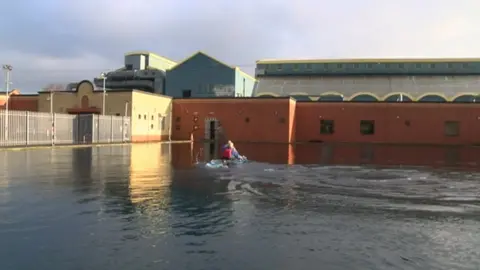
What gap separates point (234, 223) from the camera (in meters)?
9.02

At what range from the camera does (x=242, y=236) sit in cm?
802

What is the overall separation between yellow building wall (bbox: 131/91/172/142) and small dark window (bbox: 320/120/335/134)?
17.8 meters

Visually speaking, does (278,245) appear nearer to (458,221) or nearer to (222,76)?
(458,221)

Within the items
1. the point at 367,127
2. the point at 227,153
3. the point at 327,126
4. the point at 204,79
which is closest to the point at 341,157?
the point at 227,153

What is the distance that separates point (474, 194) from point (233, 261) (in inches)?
370

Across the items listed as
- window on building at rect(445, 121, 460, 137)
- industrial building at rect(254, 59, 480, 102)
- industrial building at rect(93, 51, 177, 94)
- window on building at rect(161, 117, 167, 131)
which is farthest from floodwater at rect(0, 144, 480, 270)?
industrial building at rect(93, 51, 177, 94)

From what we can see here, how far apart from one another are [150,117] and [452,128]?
33208 millimetres

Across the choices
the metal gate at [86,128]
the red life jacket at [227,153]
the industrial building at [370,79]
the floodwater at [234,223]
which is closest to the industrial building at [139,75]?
the industrial building at [370,79]

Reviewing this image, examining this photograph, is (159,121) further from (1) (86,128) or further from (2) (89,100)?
(1) (86,128)

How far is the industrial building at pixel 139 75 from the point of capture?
247 ft

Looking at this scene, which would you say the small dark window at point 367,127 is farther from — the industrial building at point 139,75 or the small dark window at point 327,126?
the industrial building at point 139,75

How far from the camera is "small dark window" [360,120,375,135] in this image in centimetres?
5519

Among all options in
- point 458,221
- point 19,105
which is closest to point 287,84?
point 19,105

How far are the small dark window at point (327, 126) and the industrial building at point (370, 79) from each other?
11.3 metres
